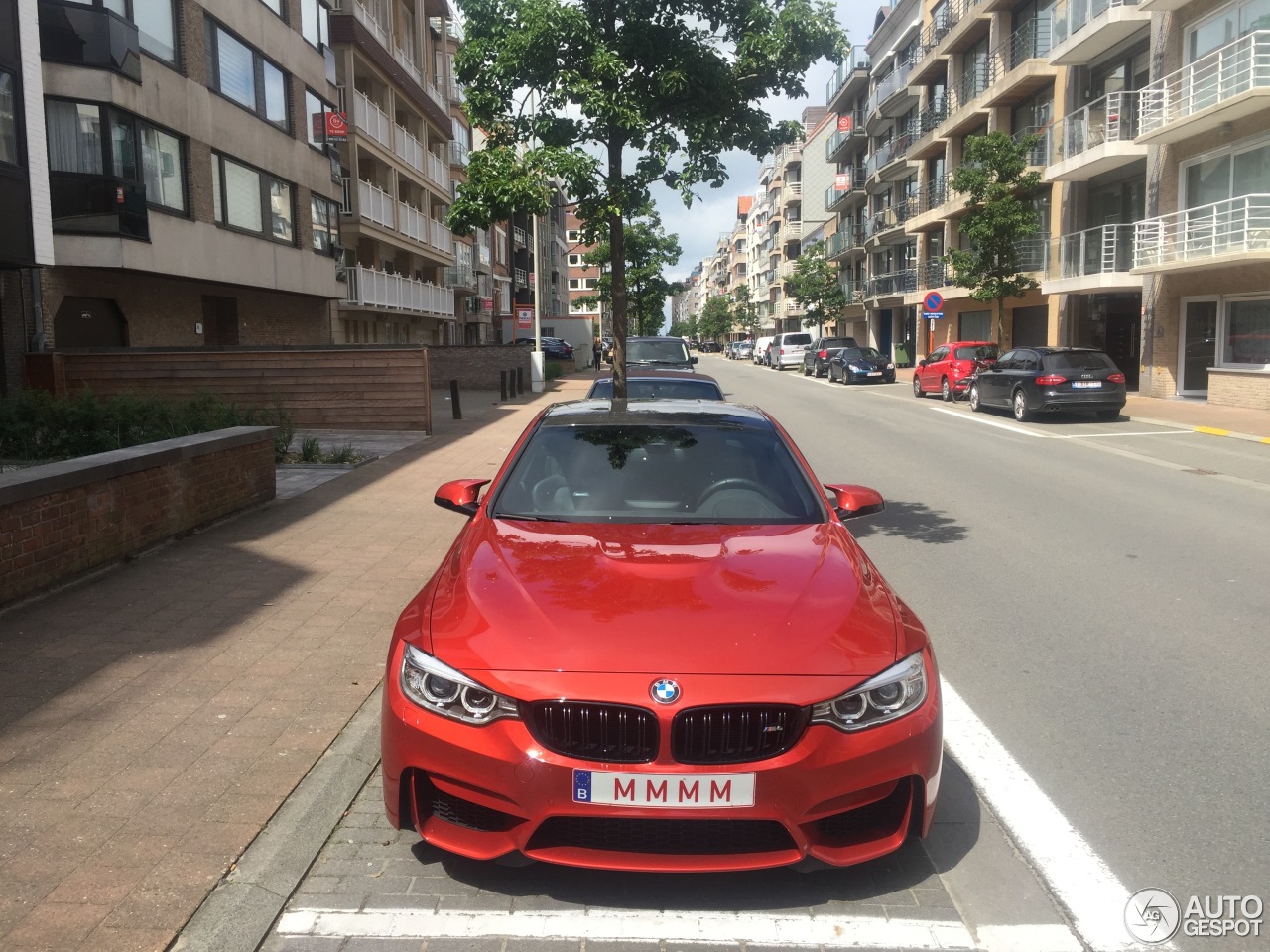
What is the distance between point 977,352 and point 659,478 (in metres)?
26.0

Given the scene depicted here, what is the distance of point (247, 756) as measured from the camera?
412 cm

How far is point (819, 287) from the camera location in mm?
61781

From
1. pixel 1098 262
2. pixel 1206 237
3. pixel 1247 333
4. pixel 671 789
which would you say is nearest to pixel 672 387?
pixel 671 789

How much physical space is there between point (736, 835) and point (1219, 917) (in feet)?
4.76

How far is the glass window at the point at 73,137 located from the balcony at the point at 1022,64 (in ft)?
89.7

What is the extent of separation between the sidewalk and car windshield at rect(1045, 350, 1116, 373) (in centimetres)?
1551

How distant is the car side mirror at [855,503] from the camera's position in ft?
15.5

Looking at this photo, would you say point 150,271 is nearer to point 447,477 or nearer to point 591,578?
point 447,477

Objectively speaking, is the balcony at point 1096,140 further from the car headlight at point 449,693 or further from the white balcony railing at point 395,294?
the car headlight at point 449,693

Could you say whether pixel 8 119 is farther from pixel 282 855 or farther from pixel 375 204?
pixel 375 204

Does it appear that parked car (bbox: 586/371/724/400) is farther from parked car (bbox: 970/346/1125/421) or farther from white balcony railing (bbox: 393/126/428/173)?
white balcony railing (bbox: 393/126/428/173)

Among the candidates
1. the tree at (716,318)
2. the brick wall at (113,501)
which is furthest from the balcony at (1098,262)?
the tree at (716,318)

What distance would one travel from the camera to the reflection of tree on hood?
480 centimetres

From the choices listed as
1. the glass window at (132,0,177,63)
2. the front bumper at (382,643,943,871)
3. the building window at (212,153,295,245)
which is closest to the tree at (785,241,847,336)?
the building window at (212,153,295,245)
